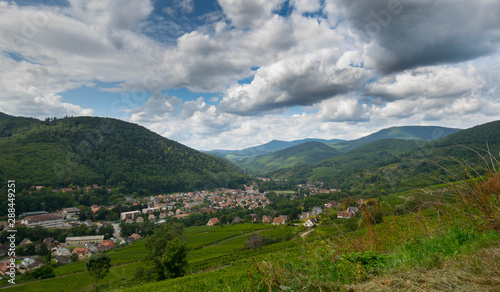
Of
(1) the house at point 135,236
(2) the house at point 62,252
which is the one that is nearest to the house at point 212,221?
(1) the house at point 135,236

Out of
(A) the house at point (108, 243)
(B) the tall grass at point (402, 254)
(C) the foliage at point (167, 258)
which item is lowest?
(A) the house at point (108, 243)

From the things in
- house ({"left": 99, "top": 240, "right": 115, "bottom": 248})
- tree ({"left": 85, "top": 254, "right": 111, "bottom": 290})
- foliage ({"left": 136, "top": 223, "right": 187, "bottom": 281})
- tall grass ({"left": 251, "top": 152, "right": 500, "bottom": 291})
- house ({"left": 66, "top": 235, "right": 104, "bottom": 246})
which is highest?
tall grass ({"left": 251, "top": 152, "right": 500, "bottom": 291})

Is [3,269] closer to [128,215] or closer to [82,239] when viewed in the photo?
[82,239]

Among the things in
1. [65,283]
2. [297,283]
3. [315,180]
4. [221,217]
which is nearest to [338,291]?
[297,283]

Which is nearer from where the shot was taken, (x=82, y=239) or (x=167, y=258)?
(x=167, y=258)

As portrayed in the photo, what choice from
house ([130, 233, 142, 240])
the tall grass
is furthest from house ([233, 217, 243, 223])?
Answer: the tall grass

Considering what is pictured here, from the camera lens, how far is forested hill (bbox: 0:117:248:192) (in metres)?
74.2

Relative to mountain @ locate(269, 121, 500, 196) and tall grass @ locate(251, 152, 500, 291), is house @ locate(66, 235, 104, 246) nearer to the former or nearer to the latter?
tall grass @ locate(251, 152, 500, 291)

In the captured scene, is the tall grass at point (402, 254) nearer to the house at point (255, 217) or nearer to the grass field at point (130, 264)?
the grass field at point (130, 264)

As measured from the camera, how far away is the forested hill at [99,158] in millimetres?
74188

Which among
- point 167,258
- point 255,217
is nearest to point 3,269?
point 167,258

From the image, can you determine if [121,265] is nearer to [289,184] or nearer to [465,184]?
[465,184]

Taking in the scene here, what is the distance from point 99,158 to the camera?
10200 centimetres

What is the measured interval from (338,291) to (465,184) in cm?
336
